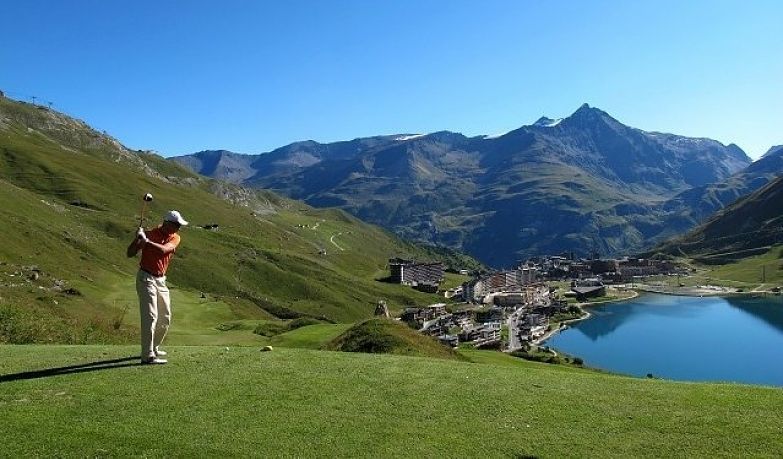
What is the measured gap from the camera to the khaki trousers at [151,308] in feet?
46.4

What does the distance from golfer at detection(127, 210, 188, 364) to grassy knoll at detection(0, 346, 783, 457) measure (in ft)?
A: 2.32

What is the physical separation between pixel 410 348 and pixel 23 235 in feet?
297

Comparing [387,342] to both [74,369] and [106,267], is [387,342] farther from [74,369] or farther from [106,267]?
[106,267]

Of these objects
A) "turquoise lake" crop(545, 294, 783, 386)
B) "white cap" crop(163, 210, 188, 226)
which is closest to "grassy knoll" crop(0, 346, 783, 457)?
"white cap" crop(163, 210, 188, 226)

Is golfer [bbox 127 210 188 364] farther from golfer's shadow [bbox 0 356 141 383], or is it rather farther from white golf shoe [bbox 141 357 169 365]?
golfer's shadow [bbox 0 356 141 383]

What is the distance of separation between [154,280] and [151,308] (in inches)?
25.7

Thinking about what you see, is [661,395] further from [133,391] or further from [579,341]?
[579,341]

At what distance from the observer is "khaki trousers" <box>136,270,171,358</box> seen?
14148 millimetres

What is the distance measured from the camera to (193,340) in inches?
1599

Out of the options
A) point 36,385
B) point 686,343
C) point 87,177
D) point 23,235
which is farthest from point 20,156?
point 36,385

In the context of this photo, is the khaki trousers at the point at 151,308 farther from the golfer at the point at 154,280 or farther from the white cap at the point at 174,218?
the white cap at the point at 174,218

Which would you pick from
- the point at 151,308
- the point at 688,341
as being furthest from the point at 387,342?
the point at 688,341

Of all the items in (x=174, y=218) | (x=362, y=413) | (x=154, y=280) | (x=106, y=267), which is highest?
(x=174, y=218)

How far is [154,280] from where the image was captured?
1430 centimetres
